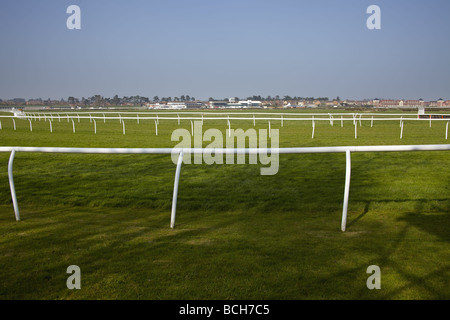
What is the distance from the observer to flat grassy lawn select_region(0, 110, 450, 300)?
275 centimetres

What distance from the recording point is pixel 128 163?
9375 mm

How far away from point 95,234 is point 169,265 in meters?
1.23

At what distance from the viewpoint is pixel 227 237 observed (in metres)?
3.89

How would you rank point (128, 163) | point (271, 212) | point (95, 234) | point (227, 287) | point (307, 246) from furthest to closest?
point (128, 163) → point (271, 212) → point (95, 234) → point (307, 246) → point (227, 287)

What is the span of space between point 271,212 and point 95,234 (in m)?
2.29

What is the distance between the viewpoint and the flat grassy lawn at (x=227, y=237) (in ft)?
9.02

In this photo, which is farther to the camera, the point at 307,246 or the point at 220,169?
the point at 220,169

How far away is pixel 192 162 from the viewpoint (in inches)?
392
